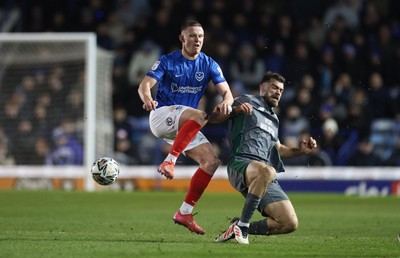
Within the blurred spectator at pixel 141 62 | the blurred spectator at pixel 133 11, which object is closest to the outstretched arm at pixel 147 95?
the blurred spectator at pixel 141 62

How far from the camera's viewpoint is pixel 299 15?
2420 cm

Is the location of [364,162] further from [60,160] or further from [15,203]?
[15,203]

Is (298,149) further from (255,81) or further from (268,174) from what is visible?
(255,81)

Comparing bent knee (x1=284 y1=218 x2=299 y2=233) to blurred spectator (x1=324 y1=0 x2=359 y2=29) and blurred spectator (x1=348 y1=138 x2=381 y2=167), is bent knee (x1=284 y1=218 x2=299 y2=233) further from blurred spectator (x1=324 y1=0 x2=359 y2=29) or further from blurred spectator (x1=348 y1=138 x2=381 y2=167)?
blurred spectator (x1=324 y1=0 x2=359 y2=29)

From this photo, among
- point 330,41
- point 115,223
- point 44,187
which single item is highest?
point 330,41

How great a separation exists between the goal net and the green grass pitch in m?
1.56

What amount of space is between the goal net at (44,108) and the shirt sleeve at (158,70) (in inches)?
403

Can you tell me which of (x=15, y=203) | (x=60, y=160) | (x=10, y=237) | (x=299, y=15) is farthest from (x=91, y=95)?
(x=10, y=237)

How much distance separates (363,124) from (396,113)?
0.76m

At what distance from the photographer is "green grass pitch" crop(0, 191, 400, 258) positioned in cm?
893

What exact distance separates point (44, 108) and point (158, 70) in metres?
11.0

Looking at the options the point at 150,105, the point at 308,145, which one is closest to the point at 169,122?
the point at 150,105

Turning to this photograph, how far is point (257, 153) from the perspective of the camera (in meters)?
9.85

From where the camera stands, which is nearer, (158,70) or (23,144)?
(158,70)
